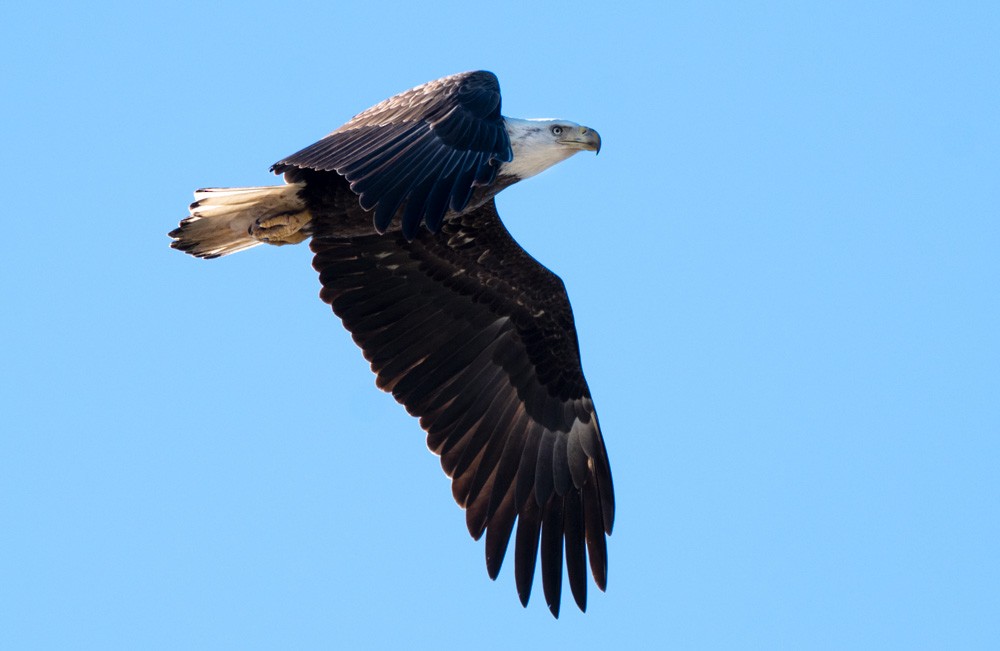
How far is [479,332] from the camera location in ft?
40.7

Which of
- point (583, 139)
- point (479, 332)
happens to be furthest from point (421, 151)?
point (479, 332)

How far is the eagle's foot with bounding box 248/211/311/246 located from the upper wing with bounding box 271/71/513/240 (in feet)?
3.64

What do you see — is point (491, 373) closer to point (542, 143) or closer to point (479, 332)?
point (479, 332)

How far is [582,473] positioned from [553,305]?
4.47 ft

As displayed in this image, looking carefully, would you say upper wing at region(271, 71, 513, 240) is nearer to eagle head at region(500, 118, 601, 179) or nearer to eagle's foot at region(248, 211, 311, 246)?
eagle head at region(500, 118, 601, 179)

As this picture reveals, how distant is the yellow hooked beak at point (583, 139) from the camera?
11.5 m

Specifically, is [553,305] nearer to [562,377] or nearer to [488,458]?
[562,377]

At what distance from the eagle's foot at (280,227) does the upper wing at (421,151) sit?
1111 millimetres

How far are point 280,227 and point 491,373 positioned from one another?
2096 millimetres

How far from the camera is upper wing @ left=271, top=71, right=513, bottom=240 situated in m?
9.25

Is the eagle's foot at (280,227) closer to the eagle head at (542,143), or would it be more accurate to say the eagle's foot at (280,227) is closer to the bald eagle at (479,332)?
the bald eagle at (479,332)

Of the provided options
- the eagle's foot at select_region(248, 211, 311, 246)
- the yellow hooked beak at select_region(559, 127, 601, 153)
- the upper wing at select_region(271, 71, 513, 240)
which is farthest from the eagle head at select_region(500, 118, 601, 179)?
the eagle's foot at select_region(248, 211, 311, 246)

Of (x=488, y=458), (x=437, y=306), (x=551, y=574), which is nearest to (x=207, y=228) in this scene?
(x=437, y=306)

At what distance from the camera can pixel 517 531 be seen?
11617 mm
